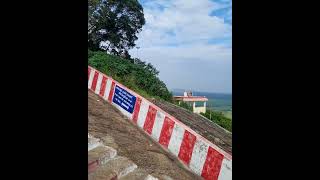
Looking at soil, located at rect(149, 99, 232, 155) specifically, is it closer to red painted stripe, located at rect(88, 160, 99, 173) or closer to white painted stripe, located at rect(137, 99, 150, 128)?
white painted stripe, located at rect(137, 99, 150, 128)

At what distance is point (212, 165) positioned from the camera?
548 cm

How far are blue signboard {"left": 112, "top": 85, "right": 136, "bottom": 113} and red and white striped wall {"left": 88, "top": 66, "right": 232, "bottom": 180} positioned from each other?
0.24 feet

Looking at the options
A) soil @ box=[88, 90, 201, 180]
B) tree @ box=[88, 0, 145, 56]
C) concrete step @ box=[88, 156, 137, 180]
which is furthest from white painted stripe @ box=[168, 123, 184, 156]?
tree @ box=[88, 0, 145, 56]

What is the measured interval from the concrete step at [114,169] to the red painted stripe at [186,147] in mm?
1096

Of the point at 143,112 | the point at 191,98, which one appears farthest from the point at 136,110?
the point at 191,98

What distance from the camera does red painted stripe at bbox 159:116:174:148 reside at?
6.13 meters

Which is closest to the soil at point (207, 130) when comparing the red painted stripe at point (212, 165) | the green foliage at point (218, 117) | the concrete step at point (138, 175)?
the red painted stripe at point (212, 165)

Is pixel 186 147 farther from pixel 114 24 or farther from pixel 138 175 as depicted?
pixel 114 24

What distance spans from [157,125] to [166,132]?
26cm

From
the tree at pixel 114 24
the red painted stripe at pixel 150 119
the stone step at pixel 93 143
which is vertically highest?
the tree at pixel 114 24

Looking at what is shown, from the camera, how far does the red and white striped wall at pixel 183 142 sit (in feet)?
17.7

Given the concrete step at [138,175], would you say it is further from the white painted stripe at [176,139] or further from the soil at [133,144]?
the white painted stripe at [176,139]
